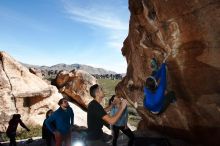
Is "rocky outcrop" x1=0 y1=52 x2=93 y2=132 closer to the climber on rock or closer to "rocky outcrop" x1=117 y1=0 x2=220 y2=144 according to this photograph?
"rocky outcrop" x1=117 y1=0 x2=220 y2=144

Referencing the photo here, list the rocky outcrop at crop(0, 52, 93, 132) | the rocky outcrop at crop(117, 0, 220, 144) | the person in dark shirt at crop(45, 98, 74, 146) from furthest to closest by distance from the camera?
the rocky outcrop at crop(0, 52, 93, 132) → the person in dark shirt at crop(45, 98, 74, 146) → the rocky outcrop at crop(117, 0, 220, 144)

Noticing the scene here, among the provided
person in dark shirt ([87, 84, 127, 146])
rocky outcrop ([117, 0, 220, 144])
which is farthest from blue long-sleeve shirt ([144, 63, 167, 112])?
person in dark shirt ([87, 84, 127, 146])

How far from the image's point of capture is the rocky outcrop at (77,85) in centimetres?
3222

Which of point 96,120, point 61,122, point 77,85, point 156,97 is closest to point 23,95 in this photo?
point 77,85

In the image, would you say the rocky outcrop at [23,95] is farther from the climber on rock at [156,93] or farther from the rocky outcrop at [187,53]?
the climber on rock at [156,93]

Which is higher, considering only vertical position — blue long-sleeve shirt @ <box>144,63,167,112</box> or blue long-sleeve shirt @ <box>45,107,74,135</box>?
blue long-sleeve shirt @ <box>144,63,167,112</box>

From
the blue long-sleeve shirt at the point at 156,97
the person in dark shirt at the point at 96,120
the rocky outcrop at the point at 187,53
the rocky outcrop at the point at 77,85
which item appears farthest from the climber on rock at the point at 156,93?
the rocky outcrop at the point at 77,85

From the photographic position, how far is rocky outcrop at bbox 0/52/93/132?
25.6m

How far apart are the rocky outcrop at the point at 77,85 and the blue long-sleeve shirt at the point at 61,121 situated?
2138 cm

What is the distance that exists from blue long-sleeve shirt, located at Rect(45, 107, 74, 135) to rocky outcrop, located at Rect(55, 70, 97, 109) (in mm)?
21382

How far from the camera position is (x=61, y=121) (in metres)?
10.5

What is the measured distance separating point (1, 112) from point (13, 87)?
8.41ft

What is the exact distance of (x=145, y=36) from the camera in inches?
555

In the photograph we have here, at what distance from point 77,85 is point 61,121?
2207 cm
